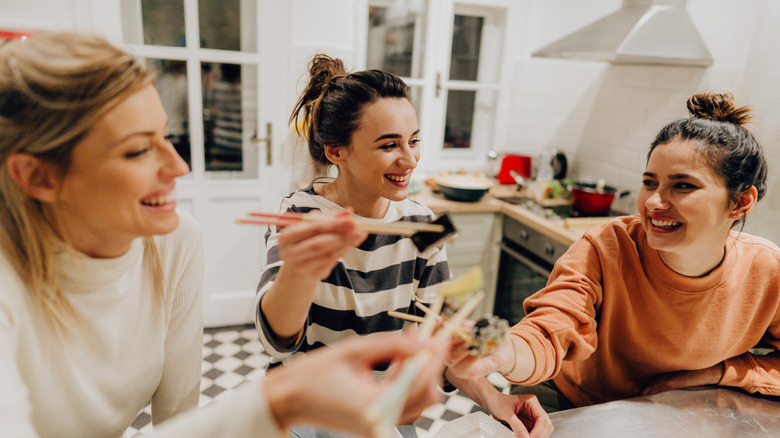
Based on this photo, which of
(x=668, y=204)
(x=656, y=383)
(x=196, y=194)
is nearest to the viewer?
(x=668, y=204)

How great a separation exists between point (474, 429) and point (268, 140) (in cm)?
226

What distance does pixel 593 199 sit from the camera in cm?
263

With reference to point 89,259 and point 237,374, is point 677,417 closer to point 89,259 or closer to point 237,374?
point 89,259

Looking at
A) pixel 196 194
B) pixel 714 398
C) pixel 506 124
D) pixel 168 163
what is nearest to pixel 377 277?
pixel 168 163

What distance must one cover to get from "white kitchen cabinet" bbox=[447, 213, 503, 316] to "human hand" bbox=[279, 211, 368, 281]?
2.01 meters

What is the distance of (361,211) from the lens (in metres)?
1.32

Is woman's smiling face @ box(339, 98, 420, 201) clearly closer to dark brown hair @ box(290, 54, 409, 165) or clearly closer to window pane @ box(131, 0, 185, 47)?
dark brown hair @ box(290, 54, 409, 165)

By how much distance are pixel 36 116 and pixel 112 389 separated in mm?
535

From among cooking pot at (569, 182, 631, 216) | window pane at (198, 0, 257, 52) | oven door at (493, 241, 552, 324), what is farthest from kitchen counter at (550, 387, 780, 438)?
window pane at (198, 0, 257, 52)

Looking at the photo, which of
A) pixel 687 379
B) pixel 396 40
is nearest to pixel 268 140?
pixel 396 40

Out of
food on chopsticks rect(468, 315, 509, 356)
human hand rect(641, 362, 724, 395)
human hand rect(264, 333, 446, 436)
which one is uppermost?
human hand rect(264, 333, 446, 436)

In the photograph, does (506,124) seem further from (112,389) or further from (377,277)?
(112,389)

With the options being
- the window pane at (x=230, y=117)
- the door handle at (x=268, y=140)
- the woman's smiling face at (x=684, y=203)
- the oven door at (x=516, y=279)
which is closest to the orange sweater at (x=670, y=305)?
the woman's smiling face at (x=684, y=203)

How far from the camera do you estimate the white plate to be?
0.93m
